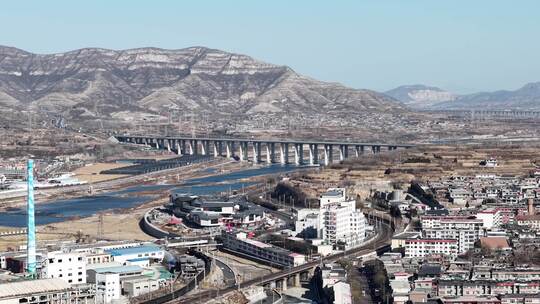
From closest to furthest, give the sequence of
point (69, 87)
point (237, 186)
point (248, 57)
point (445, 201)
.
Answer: point (445, 201), point (237, 186), point (69, 87), point (248, 57)

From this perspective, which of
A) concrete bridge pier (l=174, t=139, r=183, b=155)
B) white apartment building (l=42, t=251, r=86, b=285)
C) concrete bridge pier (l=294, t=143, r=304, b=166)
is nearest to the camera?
white apartment building (l=42, t=251, r=86, b=285)

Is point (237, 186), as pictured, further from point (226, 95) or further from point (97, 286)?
point (226, 95)

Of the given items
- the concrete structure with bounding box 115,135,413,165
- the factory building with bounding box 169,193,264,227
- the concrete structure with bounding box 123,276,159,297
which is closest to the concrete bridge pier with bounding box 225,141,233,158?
the concrete structure with bounding box 115,135,413,165

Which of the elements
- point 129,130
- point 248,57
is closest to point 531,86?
point 248,57

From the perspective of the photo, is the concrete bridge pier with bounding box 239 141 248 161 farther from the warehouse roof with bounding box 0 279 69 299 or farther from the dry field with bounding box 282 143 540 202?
the warehouse roof with bounding box 0 279 69 299

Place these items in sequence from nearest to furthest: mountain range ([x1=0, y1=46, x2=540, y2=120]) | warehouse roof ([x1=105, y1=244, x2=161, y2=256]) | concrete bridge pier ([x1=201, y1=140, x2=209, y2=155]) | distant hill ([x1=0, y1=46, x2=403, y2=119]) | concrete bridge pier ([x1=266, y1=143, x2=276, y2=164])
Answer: warehouse roof ([x1=105, y1=244, x2=161, y2=256]) < concrete bridge pier ([x1=266, y1=143, x2=276, y2=164]) < concrete bridge pier ([x1=201, y1=140, x2=209, y2=155]) < mountain range ([x1=0, y1=46, x2=540, y2=120]) < distant hill ([x1=0, y1=46, x2=403, y2=119])
